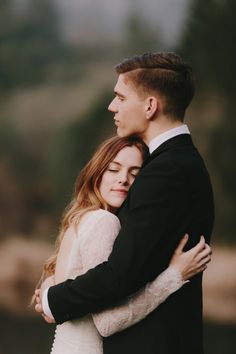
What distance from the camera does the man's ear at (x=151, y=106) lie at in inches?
87.4

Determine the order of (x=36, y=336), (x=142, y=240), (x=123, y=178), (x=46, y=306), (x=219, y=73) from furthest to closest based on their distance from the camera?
(x=219, y=73), (x=36, y=336), (x=123, y=178), (x=46, y=306), (x=142, y=240)

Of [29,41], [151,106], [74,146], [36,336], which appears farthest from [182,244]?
[29,41]

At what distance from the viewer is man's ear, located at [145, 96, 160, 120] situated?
2.22 m

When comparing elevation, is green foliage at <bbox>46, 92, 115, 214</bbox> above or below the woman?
above

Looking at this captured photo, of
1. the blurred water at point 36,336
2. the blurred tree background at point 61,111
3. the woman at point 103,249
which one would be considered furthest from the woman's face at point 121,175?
the blurred tree background at point 61,111

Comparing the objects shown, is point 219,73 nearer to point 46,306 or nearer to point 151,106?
point 151,106

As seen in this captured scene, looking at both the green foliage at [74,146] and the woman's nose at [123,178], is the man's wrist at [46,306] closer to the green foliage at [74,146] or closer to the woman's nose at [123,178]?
the woman's nose at [123,178]

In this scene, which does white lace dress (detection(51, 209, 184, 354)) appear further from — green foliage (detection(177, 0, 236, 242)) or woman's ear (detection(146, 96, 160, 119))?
green foliage (detection(177, 0, 236, 242))

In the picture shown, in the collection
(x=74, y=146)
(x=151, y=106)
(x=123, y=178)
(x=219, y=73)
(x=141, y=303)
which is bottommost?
(x=141, y=303)

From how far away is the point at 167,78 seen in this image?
7.28ft

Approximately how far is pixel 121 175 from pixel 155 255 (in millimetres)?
342

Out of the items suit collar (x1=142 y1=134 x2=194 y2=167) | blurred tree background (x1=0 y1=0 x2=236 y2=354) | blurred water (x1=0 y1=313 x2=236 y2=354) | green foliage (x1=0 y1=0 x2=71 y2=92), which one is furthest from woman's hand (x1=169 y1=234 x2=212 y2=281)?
green foliage (x1=0 y1=0 x2=71 y2=92)

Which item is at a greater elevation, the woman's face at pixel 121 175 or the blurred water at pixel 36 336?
the blurred water at pixel 36 336

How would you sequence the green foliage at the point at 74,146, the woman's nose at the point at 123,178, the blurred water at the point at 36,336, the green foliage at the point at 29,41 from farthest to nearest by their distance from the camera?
1. the green foliage at the point at 29,41
2. the green foliage at the point at 74,146
3. the blurred water at the point at 36,336
4. the woman's nose at the point at 123,178
